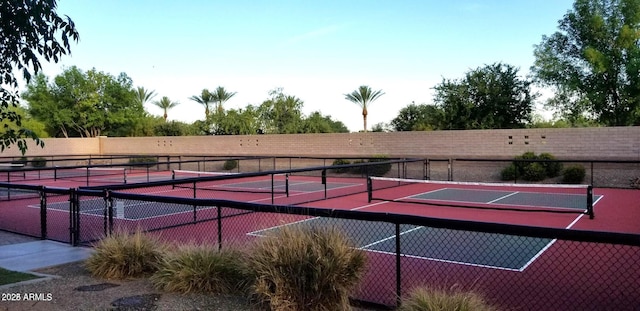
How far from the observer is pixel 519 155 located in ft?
94.6

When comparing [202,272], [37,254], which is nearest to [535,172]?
[37,254]

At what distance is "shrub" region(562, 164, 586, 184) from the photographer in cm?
2494

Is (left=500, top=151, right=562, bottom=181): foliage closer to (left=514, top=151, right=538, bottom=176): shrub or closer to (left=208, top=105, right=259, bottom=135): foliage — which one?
(left=514, top=151, right=538, bottom=176): shrub

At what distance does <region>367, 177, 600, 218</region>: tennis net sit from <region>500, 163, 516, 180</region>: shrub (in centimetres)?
295

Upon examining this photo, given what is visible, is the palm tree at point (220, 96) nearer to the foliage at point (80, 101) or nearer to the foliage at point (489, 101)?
the foliage at point (80, 101)

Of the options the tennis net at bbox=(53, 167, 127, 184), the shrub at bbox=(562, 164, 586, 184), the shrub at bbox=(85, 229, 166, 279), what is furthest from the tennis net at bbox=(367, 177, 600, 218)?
the tennis net at bbox=(53, 167, 127, 184)

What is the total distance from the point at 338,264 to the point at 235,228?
6.98 meters

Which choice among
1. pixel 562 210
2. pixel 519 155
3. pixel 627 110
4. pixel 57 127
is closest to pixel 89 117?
pixel 57 127

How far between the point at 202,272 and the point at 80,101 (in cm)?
6278

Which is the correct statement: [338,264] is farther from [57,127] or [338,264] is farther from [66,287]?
[57,127]

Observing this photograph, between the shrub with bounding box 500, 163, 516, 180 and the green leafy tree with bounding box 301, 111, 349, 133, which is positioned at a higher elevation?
the green leafy tree with bounding box 301, 111, 349, 133

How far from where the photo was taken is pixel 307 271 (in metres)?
5.74

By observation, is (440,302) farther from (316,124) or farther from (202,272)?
(316,124)

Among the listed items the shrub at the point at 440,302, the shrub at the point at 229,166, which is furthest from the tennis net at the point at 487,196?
the shrub at the point at 229,166
